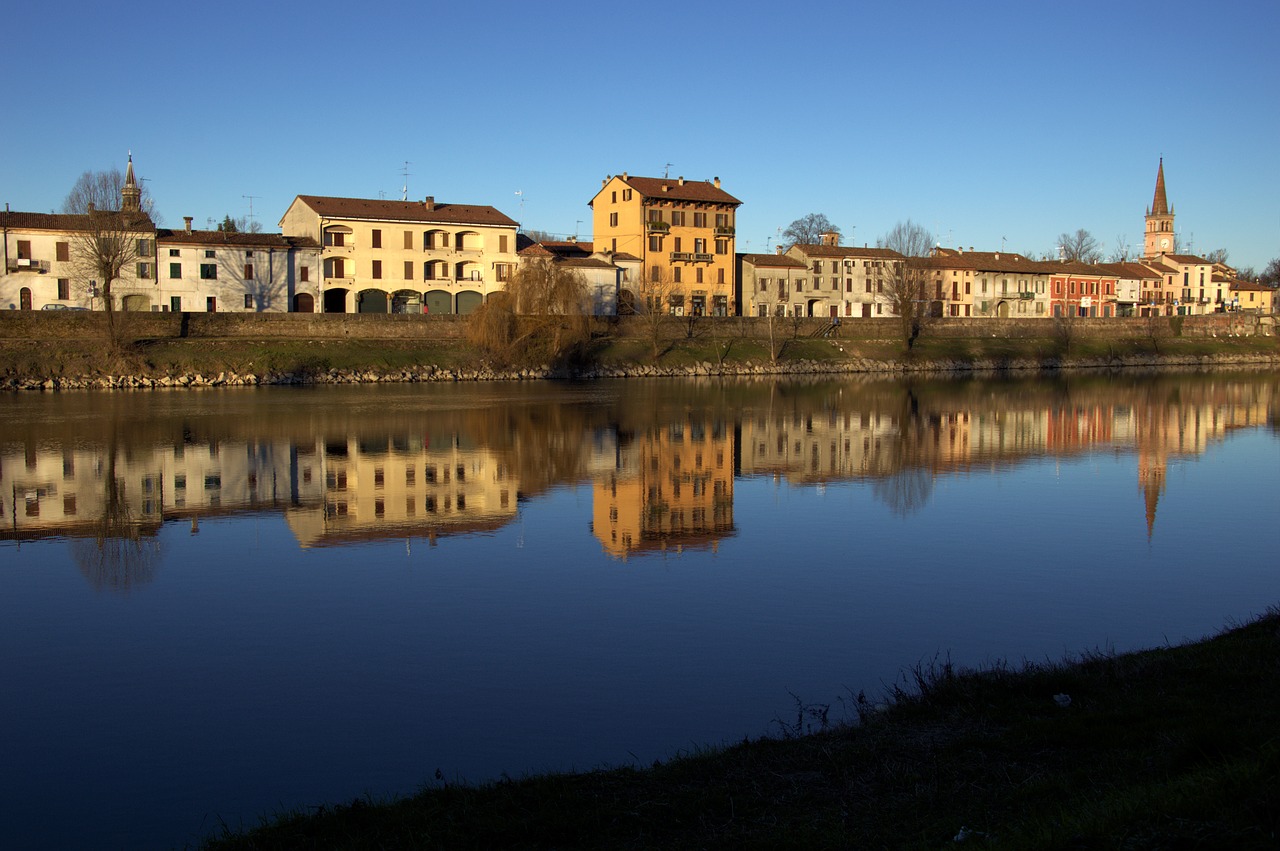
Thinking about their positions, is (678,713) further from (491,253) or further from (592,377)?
(491,253)

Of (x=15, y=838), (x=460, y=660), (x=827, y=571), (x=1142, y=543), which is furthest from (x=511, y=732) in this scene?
(x=1142, y=543)

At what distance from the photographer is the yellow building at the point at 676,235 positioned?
305ft

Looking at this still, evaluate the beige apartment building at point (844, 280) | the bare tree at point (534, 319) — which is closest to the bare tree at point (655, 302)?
the bare tree at point (534, 319)

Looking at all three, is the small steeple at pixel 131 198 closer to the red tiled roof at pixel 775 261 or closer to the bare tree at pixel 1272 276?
the red tiled roof at pixel 775 261

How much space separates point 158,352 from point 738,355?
40127mm

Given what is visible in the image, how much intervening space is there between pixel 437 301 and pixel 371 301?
494 cm

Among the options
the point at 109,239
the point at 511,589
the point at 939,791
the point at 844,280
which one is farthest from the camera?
the point at 844,280

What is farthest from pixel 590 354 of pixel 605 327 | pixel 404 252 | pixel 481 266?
pixel 404 252

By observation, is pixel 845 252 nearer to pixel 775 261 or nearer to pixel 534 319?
pixel 775 261

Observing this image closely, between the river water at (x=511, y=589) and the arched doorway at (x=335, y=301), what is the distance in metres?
42.5

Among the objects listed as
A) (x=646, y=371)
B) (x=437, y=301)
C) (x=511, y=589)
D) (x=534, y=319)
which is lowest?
(x=511, y=589)

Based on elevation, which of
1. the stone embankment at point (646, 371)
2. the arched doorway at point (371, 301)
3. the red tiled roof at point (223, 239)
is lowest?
the stone embankment at point (646, 371)

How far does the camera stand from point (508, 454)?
3397 cm

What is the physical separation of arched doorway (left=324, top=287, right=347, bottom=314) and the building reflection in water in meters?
24.1
